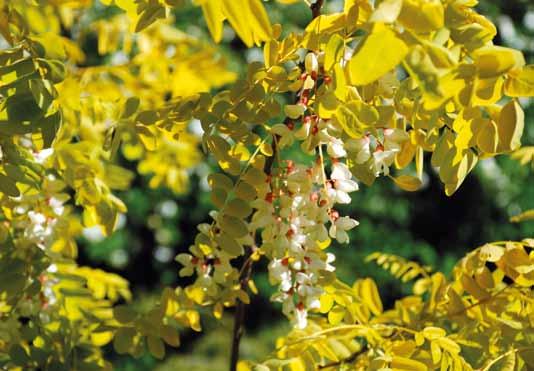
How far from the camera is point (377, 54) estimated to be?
2.09 feet

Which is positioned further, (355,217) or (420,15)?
(355,217)

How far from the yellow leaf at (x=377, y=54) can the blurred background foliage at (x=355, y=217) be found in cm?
435

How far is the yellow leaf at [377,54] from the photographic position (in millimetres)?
626

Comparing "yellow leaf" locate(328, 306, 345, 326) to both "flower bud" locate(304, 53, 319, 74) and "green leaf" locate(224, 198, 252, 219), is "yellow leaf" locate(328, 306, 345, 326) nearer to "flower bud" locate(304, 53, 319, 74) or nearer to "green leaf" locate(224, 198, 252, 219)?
"green leaf" locate(224, 198, 252, 219)

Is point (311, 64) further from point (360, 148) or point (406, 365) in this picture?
point (406, 365)

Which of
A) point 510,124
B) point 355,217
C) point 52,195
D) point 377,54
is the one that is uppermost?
point 377,54

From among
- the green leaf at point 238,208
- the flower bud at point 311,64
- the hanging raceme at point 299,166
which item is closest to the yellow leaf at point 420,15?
the hanging raceme at point 299,166

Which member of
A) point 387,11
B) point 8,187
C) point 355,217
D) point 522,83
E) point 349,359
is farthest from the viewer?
Answer: point 355,217

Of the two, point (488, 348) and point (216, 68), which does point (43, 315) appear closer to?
point (488, 348)

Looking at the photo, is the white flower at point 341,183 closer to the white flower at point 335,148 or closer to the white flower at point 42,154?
the white flower at point 335,148

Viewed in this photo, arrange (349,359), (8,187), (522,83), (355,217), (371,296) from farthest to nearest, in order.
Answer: (355,217) → (371,296) → (349,359) → (8,187) → (522,83)

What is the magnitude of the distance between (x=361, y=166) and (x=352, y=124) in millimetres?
87

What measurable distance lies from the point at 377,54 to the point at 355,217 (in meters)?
4.72

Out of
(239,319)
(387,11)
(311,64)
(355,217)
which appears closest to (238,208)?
(311,64)
